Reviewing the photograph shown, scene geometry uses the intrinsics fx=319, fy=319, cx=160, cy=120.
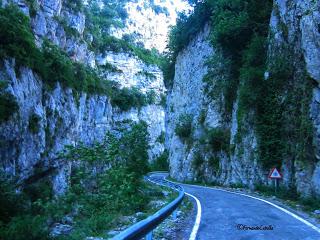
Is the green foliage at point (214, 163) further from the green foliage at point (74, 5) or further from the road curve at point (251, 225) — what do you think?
the green foliage at point (74, 5)

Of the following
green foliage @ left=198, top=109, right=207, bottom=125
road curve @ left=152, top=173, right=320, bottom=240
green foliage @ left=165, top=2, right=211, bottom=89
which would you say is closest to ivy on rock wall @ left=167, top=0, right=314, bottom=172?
green foliage @ left=198, top=109, right=207, bottom=125

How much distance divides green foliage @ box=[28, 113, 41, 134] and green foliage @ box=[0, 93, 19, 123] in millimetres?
2920

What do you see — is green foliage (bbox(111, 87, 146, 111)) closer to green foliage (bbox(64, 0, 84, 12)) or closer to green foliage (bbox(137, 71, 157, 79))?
green foliage (bbox(137, 71, 157, 79))

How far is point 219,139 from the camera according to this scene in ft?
95.1

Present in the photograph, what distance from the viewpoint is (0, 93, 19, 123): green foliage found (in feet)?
56.5

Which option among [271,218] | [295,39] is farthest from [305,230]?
[295,39]

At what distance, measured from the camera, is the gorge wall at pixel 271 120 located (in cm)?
1469

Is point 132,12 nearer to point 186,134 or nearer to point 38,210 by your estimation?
point 186,134

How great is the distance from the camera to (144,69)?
81500mm

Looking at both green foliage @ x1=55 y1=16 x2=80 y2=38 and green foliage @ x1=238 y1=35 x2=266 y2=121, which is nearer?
green foliage @ x1=238 y1=35 x2=266 y2=121

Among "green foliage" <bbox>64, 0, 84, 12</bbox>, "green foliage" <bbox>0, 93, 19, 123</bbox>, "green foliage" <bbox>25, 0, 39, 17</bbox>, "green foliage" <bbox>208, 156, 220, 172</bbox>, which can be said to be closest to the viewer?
"green foliage" <bbox>0, 93, 19, 123</bbox>

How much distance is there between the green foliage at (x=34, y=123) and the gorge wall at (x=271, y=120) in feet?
47.5

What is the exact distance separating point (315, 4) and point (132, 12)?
88.0m

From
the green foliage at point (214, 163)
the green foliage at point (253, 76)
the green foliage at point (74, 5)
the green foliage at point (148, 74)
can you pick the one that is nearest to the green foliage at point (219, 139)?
the green foliage at point (214, 163)
